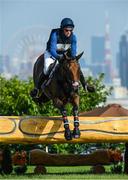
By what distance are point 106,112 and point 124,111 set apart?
27.4 inches

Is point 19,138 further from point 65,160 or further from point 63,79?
point 65,160

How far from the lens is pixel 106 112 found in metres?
27.7

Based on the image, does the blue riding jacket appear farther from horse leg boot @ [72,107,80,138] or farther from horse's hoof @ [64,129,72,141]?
horse's hoof @ [64,129,72,141]

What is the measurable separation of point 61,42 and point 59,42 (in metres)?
0.04

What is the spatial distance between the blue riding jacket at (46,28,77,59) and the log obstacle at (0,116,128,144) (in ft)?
4.60

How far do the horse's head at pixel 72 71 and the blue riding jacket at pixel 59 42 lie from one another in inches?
24.2

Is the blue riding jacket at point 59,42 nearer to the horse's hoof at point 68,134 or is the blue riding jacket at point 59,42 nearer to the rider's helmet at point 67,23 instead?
the rider's helmet at point 67,23

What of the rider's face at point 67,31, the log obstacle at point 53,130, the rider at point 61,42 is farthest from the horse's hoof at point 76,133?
the rider's face at point 67,31

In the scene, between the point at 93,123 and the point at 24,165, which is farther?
the point at 24,165

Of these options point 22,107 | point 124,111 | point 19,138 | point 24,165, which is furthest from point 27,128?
point 22,107

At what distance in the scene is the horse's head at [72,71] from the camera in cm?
1642

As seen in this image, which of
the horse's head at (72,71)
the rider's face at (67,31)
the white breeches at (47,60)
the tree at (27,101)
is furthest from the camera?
the tree at (27,101)

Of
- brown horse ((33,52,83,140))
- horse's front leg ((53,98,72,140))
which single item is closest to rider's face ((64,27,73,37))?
brown horse ((33,52,83,140))

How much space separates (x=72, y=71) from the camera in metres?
16.5
